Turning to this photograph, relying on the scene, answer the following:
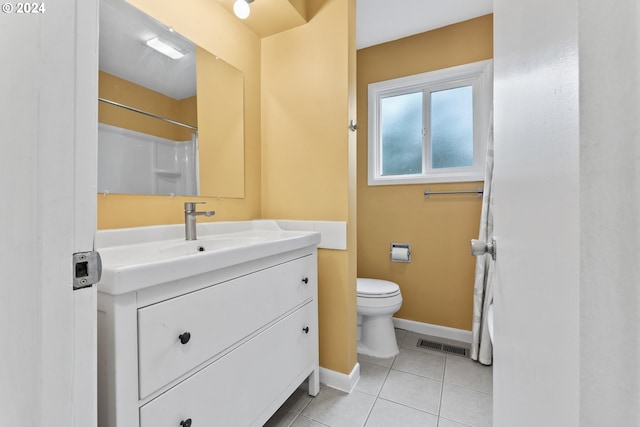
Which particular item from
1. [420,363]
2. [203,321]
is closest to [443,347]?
[420,363]

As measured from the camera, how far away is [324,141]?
5.25 feet

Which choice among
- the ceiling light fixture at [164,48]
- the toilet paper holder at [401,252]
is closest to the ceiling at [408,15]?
the ceiling light fixture at [164,48]

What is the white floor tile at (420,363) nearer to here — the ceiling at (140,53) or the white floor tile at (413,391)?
the white floor tile at (413,391)

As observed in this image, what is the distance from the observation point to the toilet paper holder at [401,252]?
2.25m

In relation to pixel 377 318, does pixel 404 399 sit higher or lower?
lower

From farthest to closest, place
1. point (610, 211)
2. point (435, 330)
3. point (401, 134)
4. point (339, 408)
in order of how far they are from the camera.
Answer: point (401, 134)
point (435, 330)
point (339, 408)
point (610, 211)

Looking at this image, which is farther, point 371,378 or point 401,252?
point 401,252

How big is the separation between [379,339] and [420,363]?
0.29 m

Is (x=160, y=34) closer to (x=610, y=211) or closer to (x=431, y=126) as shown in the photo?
(x=610, y=211)

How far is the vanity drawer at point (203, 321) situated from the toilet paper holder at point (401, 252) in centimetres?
129

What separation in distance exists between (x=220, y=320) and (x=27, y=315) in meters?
0.52

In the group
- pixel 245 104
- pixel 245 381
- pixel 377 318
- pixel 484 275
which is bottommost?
pixel 377 318

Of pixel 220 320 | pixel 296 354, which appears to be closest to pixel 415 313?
pixel 296 354

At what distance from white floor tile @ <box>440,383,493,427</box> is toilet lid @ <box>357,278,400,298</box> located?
0.60 metres
